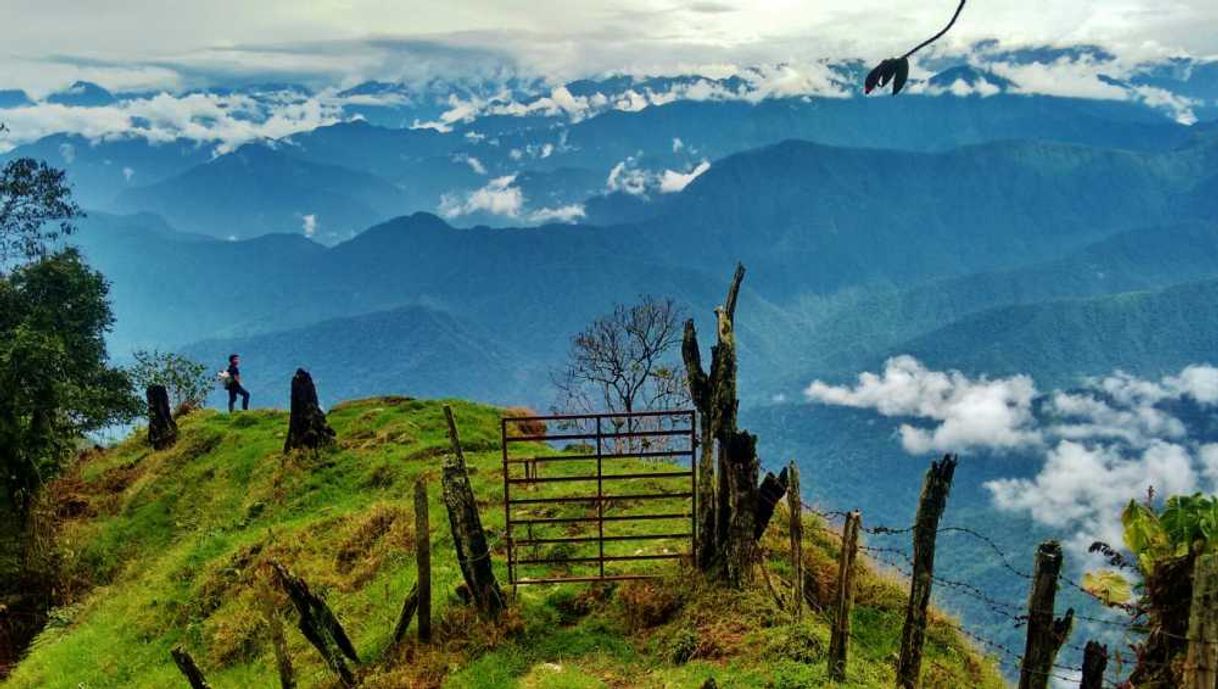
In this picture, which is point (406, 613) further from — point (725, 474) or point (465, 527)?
point (725, 474)

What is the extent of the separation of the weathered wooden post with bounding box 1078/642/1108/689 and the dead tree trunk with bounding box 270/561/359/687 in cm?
966

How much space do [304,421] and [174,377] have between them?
30.5 metres

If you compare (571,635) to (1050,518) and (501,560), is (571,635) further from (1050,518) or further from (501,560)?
(1050,518)

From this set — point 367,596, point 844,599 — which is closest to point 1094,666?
point 844,599

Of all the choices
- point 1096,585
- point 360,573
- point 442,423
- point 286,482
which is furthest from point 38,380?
point 1096,585

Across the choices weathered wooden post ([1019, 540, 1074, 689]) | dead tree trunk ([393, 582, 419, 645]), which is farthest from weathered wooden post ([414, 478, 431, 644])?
weathered wooden post ([1019, 540, 1074, 689])

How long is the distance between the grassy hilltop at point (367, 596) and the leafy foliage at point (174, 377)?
70.4 feet

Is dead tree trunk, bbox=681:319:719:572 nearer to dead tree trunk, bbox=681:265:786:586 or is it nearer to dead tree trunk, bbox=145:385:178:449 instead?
dead tree trunk, bbox=681:265:786:586

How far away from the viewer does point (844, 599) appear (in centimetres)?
1145

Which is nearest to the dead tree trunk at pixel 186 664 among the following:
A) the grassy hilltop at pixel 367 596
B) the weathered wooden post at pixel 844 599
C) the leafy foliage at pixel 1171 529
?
the grassy hilltop at pixel 367 596

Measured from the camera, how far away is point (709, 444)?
14.9 meters

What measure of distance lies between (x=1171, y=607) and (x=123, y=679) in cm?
1772

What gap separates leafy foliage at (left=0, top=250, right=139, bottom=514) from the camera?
964 inches

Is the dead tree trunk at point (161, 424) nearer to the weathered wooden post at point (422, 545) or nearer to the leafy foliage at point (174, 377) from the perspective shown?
the leafy foliage at point (174, 377)
